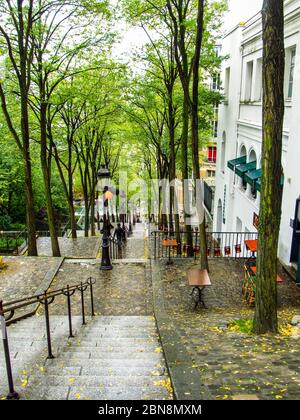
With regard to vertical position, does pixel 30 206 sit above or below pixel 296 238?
above

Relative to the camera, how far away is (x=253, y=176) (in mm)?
14508

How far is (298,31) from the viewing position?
11.9 m

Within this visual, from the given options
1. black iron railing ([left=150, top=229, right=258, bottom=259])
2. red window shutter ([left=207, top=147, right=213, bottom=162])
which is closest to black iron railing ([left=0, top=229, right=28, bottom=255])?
black iron railing ([left=150, top=229, right=258, bottom=259])

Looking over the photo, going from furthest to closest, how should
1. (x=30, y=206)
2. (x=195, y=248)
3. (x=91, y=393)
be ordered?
(x=195, y=248) → (x=30, y=206) → (x=91, y=393)

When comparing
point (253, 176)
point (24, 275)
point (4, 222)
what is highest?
point (253, 176)

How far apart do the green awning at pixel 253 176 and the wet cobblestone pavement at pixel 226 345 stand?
3969 millimetres

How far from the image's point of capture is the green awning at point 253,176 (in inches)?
558

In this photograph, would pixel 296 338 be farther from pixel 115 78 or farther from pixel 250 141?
pixel 115 78

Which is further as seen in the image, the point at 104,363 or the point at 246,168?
the point at 246,168

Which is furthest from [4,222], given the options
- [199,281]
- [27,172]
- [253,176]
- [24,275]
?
[199,281]

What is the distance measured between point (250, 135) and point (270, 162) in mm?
10795

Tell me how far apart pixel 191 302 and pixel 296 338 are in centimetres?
386

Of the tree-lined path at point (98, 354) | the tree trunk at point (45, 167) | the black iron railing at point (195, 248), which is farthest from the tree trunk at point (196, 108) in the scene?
the tree trunk at point (45, 167)

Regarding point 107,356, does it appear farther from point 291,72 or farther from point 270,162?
point 291,72
